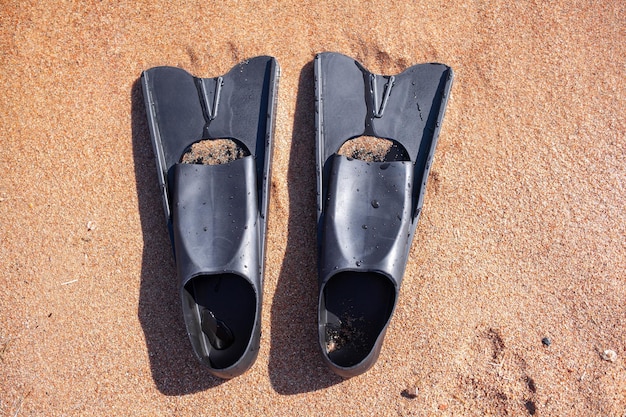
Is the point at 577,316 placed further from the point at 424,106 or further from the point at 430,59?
the point at 430,59

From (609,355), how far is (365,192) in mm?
1561

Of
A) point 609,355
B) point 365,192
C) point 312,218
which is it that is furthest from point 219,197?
point 609,355

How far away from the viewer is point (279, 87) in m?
3.14

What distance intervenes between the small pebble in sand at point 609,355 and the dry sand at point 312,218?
0.03 m

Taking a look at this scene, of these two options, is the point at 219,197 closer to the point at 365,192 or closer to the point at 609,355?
the point at 365,192

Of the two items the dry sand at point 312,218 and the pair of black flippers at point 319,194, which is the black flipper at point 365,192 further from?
the dry sand at point 312,218

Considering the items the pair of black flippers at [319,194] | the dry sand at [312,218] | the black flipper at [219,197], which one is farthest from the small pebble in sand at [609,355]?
the black flipper at [219,197]

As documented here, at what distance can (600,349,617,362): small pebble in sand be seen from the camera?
2.84 m

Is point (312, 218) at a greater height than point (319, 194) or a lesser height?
lesser

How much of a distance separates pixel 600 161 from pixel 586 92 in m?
0.41

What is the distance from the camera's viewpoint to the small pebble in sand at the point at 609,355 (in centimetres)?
284

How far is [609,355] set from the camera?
2.85 metres

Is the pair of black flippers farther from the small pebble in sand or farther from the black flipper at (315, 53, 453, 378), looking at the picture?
the small pebble in sand

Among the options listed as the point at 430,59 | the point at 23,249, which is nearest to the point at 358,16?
the point at 430,59
